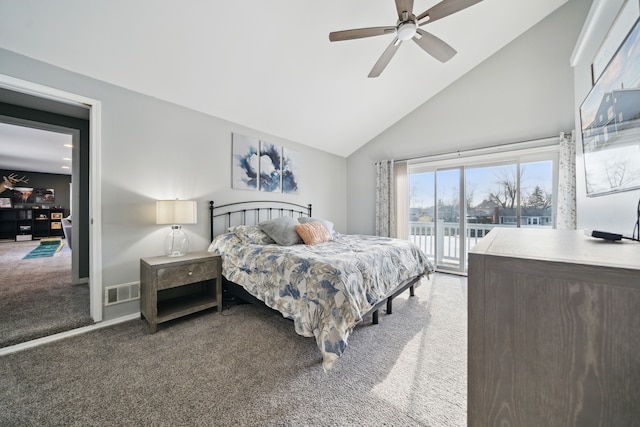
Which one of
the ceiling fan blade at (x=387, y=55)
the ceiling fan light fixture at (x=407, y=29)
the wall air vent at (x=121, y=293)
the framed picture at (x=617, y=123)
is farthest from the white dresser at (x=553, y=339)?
the wall air vent at (x=121, y=293)

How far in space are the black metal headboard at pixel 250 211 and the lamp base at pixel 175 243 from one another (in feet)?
1.63

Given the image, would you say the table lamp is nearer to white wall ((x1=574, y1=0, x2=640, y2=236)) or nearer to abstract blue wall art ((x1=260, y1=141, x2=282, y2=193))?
abstract blue wall art ((x1=260, y1=141, x2=282, y2=193))

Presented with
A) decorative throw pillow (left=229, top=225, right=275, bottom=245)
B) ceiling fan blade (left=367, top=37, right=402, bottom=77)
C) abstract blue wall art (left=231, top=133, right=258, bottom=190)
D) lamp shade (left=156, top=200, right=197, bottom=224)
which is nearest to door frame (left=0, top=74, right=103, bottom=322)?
lamp shade (left=156, top=200, right=197, bottom=224)

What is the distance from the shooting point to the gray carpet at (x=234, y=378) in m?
1.36

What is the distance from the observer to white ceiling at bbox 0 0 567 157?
78.7 inches

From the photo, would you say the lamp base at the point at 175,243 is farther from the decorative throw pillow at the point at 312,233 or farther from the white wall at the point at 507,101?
the white wall at the point at 507,101

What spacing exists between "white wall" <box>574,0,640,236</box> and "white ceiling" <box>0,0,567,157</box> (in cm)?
128

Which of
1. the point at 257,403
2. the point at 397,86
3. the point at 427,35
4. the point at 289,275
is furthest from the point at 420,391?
the point at 397,86

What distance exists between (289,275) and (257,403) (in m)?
0.89

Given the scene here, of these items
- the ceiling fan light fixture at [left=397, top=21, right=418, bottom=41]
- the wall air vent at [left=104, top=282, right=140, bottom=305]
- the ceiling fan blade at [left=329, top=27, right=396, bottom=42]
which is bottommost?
the wall air vent at [left=104, top=282, right=140, bottom=305]

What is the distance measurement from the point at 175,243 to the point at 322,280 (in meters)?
1.85

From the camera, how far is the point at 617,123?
1300 mm

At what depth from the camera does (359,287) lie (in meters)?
1.96

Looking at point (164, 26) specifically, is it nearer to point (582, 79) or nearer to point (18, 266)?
point (582, 79)
